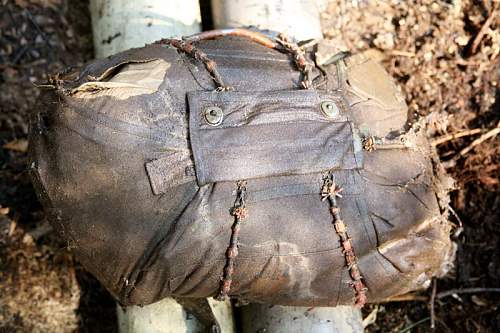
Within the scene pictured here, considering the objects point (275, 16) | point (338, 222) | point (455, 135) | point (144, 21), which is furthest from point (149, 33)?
point (455, 135)

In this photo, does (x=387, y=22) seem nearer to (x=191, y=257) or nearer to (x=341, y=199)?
(x=341, y=199)

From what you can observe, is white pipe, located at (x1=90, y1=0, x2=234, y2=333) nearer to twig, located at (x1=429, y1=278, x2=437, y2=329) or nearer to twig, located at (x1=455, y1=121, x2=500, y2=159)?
twig, located at (x1=429, y1=278, x2=437, y2=329)

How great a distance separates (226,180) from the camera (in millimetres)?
1653

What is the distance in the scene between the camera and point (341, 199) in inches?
67.9

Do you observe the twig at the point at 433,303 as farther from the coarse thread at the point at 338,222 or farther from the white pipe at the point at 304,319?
the coarse thread at the point at 338,222

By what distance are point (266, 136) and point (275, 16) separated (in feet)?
2.27

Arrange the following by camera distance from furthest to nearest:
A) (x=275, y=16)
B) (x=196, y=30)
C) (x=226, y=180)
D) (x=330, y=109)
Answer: (x=196, y=30) < (x=275, y=16) < (x=330, y=109) < (x=226, y=180)

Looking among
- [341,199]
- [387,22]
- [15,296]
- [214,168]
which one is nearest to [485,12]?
[387,22]

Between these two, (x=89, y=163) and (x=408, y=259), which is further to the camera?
(x=408, y=259)

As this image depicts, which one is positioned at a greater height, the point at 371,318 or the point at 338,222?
the point at 338,222

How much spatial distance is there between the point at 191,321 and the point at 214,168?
2.34ft

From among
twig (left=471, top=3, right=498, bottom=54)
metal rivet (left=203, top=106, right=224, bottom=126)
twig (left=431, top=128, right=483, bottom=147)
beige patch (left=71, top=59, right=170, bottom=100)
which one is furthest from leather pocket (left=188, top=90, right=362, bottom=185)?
twig (left=471, top=3, right=498, bottom=54)

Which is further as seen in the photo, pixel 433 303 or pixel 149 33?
pixel 433 303

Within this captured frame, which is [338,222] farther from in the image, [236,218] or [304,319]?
[304,319]
